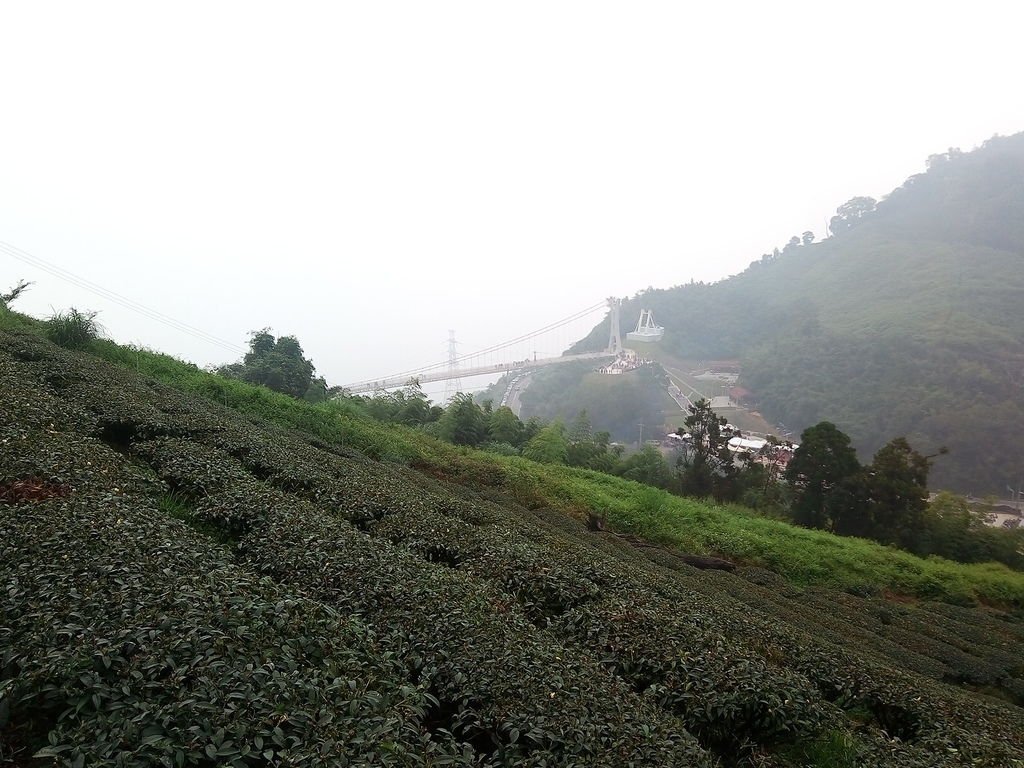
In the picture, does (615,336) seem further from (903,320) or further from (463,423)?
(463,423)

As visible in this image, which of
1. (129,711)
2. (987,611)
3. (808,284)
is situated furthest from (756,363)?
(129,711)

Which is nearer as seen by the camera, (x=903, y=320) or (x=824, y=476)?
(x=824, y=476)

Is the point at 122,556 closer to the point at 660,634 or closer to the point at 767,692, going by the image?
the point at 660,634

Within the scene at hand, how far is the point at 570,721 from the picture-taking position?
2920 millimetres

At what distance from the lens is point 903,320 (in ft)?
203

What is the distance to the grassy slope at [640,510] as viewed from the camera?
1456cm

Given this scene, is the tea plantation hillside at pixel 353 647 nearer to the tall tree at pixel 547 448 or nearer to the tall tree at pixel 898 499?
the tall tree at pixel 547 448

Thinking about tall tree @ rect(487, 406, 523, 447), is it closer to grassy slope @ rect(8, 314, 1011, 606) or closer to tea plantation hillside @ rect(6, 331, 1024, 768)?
grassy slope @ rect(8, 314, 1011, 606)

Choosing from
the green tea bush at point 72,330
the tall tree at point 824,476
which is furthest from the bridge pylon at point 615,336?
the green tea bush at point 72,330

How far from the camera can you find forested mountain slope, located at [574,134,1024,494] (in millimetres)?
42938

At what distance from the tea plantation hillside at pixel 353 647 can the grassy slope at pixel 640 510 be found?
7776 millimetres

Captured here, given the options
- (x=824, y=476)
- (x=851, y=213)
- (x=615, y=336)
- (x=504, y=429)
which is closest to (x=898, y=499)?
(x=824, y=476)

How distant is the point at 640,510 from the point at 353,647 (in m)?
13.4

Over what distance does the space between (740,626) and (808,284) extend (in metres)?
96.8
